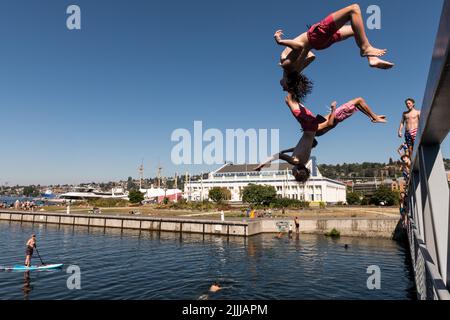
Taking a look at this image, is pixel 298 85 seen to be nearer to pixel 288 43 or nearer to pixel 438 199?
pixel 288 43

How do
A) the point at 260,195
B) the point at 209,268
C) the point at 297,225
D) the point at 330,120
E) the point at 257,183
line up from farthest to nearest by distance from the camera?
the point at 257,183, the point at 260,195, the point at 297,225, the point at 209,268, the point at 330,120

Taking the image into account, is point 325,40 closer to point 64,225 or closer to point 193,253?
point 193,253

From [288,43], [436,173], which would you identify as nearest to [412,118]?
[436,173]

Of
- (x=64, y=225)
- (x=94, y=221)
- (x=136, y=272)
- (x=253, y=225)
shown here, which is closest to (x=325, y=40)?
(x=136, y=272)

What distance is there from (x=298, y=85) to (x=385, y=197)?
121836 mm

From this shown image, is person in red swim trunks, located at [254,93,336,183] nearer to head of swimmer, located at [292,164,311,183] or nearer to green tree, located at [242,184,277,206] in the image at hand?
head of swimmer, located at [292,164,311,183]

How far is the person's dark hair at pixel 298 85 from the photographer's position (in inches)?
174

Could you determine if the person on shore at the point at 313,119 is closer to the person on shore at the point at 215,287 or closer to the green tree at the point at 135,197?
the person on shore at the point at 215,287

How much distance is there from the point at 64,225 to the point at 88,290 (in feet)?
193

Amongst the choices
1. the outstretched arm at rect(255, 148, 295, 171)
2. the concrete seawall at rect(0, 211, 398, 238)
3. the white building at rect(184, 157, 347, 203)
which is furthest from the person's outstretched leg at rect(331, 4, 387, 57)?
the white building at rect(184, 157, 347, 203)

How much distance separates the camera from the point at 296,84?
4.54 metres

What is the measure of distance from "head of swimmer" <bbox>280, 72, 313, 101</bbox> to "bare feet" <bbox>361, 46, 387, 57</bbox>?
0.88 m

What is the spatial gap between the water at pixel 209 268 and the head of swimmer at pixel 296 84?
24896 mm

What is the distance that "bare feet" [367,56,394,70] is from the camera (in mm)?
3513
